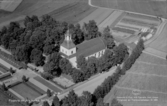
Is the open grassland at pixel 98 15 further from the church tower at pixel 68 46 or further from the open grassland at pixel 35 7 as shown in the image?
the church tower at pixel 68 46

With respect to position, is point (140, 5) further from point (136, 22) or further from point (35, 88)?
point (35, 88)

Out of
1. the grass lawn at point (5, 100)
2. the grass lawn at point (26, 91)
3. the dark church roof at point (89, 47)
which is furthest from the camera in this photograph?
the dark church roof at point (89, 47)

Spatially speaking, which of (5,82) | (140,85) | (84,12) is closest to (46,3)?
(84,12)

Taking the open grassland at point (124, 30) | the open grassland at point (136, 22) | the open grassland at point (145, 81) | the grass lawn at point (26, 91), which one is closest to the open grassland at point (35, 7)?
the open grassland at point (136, 22)

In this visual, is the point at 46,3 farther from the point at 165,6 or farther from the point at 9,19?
the point at 165,6

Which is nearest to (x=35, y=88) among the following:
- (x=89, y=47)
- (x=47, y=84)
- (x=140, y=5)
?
(x=47, y=84)

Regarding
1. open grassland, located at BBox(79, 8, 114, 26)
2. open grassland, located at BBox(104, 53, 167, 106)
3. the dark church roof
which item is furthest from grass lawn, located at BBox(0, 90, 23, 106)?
open grassland, located at BBox(79, 8, 114, 26)

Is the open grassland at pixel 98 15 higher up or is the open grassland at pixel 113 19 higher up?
the open grassland at pixel 98 15

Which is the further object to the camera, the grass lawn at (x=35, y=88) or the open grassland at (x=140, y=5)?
the open grassland at (x=140, y=5)
